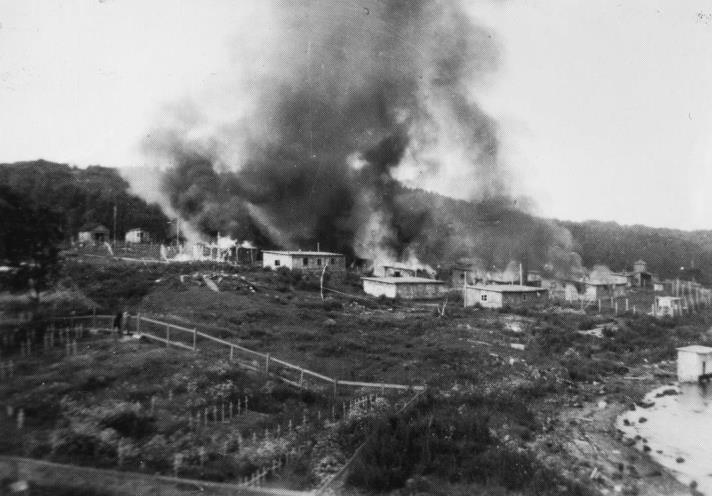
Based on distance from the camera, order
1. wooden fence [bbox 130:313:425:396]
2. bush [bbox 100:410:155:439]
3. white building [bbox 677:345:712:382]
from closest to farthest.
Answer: bush [bbox 100:410:155:439] → wooden fence [bbox 130:313:425:396] → white building [bbox 677:345:712:382]

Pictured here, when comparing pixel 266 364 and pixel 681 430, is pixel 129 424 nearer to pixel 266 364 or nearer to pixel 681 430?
pixel 266 364

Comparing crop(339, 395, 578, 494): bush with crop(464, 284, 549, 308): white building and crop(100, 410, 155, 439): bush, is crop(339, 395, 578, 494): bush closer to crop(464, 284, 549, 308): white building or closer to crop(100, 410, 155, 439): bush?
crop(100, 410, 155, 439): bush

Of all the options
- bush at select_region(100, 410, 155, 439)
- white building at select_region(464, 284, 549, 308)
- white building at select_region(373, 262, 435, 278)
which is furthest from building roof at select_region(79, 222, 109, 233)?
bush at select_region(100, 410, 155, 439)

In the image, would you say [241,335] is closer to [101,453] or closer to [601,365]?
[101,453]

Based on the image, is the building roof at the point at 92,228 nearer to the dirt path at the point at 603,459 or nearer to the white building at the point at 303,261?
the white building at the point at 303,261

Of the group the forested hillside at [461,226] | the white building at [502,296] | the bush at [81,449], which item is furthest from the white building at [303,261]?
the bush at [81,449]
